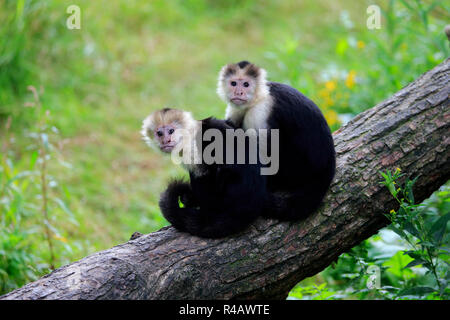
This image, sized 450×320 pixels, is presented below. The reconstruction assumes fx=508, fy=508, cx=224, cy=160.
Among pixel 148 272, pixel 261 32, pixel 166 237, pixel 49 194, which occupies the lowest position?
pixel 148 272

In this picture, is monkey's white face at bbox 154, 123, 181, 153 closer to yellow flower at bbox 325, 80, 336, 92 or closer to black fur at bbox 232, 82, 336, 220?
black fur at bbox 232, 82, 336, 220

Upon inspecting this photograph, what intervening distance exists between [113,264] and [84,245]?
2.18m

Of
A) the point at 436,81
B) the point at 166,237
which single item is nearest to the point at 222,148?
the point at 166,237

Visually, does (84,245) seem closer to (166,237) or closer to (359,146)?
(166,237)

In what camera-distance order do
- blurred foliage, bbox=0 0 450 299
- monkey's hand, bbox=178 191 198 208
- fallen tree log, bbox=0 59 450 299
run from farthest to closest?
blurred foliage, bbox=0 0 450 299 < monkey's hand, bbox=178 191 198 208 < fallen tree log, bbox=0 59 450 299

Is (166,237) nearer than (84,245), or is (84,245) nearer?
(166,237)

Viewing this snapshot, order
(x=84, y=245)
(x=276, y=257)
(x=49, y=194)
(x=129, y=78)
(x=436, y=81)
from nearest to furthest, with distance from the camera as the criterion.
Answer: (x=276, y=257)
(x=436, y=81)
(x=84, y=245)
(x=49, y=194)
(x=129, y=78)

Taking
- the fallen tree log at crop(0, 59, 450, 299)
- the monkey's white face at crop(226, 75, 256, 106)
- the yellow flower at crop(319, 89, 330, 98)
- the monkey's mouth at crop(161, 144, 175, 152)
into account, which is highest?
the yellow flower at crop(319, 89, 330, 98)

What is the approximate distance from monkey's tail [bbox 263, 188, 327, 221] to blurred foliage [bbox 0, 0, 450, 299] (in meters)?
0.57

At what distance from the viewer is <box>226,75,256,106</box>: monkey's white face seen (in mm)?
3947

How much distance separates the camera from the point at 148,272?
Answer: 3094 mm

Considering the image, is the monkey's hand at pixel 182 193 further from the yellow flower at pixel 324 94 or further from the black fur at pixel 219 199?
the yellow flower at pixel 324 94

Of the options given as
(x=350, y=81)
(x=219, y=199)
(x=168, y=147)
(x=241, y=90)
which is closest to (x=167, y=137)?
(x=168, y=147)

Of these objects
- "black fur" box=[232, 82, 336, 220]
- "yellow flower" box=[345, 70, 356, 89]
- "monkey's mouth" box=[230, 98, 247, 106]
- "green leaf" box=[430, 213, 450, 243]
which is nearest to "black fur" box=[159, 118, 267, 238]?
"black fur" box=[232, 82, 336, 220]
